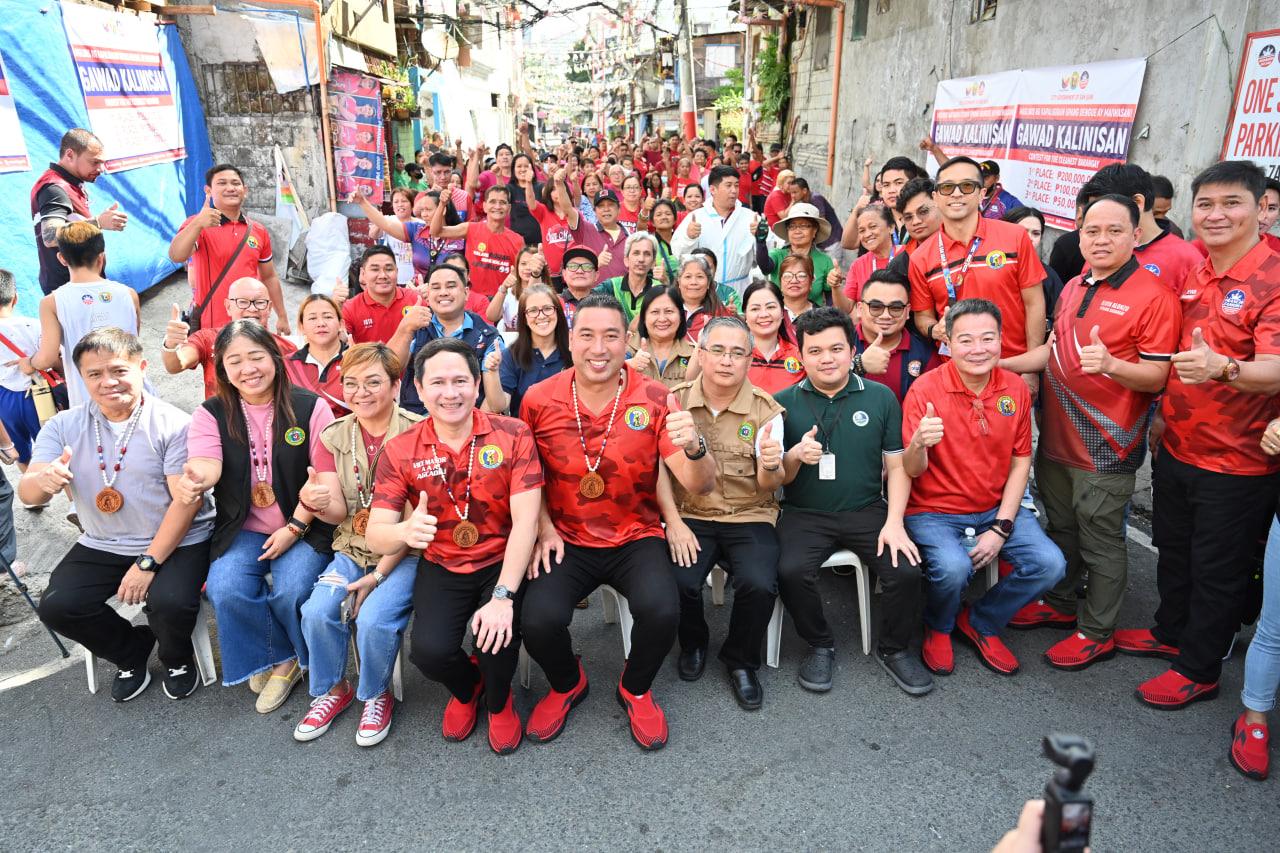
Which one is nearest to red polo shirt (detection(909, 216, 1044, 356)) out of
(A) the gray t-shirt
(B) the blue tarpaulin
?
(A) the gray t-shirt

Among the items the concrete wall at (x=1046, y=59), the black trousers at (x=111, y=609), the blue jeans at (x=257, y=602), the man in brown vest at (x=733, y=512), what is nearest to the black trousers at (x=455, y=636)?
the blue jeans at (x=257, y=602)

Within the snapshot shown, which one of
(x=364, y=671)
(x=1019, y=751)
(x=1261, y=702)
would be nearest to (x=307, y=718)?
(x=364, y=671)

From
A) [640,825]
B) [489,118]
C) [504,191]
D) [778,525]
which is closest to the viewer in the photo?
[640,825]

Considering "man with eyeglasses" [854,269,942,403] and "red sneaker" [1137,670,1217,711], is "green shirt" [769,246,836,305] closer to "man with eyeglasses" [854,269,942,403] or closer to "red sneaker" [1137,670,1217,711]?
"man with eyeglasses" [854,269,942,403]

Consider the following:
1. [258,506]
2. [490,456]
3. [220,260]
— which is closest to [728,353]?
[490,456]

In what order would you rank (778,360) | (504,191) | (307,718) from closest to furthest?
(307,718) < (778,360) < (504,191)

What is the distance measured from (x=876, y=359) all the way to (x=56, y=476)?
372 centimetres

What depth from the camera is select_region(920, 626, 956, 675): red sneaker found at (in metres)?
3.45

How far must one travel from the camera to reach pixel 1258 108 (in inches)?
194

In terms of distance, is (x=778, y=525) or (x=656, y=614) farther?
(x=778, y=525)

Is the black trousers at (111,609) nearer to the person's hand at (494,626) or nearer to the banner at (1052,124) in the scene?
the person's hand at (494,626)

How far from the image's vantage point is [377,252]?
5.00m

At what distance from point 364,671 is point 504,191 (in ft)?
14.7

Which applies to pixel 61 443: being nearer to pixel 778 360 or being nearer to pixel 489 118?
pixel 778 360
